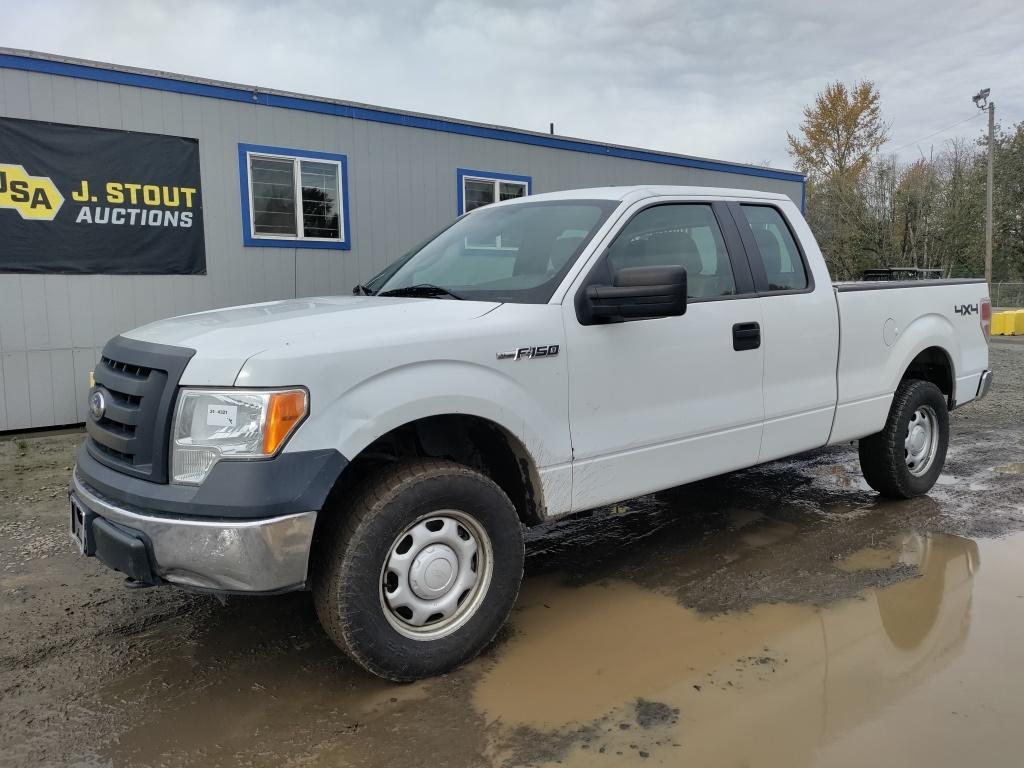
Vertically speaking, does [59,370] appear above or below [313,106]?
below

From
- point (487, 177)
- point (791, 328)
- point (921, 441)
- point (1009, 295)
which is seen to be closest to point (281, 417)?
point (791, 328)

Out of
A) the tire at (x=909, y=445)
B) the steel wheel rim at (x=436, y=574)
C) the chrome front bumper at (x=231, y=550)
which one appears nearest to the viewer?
the chrome front bumper at (x=231, y=550)

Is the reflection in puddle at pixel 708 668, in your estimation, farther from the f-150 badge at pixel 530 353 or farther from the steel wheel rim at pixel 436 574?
the f-150 badge at pixel 530 353

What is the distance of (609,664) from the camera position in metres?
3.22

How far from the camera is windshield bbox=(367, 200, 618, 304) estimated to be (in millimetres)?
3588

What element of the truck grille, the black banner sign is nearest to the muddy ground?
the truck grille

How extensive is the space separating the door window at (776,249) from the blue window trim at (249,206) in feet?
20.9

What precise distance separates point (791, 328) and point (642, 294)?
4.84 ft

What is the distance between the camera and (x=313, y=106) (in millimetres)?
9336

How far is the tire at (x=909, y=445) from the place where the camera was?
5.19 m

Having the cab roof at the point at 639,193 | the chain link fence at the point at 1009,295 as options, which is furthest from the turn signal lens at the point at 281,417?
the chain link fence at the point at 1009,295

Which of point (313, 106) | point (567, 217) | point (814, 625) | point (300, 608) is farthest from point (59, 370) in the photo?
point (814, 625)

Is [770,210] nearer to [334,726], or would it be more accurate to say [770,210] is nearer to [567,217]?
[567,217]

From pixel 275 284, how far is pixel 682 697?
25.4 feet
